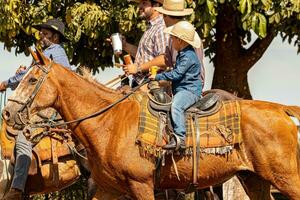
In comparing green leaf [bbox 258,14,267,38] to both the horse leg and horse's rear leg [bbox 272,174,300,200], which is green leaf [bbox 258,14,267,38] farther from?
the horse leg

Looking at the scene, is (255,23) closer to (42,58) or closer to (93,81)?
(93,81)

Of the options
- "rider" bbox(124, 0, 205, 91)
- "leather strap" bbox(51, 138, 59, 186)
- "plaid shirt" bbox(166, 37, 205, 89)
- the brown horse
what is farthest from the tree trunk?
the brown horse

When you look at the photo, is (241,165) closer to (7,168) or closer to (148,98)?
(148,98)

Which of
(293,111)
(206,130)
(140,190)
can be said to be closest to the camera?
(140,190)

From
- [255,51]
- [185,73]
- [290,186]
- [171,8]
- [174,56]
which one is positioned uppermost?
[171,8]

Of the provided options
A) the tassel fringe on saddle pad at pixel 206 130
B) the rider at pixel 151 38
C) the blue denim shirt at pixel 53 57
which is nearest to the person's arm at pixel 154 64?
the rider at pixel 151 38

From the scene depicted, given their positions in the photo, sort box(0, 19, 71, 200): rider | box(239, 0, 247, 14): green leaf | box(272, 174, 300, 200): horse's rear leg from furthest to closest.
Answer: box(239, 0, 247, 14): green leaf < box(0, 19, 71, 200): rider < box(272, 174, 300, 200): horse's rear leg

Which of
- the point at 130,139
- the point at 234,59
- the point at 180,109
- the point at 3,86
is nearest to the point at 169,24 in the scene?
the point at 180,109

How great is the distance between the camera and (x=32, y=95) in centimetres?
897

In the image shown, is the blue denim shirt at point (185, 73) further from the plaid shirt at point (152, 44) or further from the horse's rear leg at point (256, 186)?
the horse's rear leg at point (256, 186)

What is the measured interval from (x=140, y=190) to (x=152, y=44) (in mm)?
2140

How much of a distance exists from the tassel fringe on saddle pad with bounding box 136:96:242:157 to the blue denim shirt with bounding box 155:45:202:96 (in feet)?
1.09

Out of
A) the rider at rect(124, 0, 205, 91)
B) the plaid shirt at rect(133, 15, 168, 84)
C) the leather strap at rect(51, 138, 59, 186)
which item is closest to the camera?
the rider at rect(124, 0, 205, 91)

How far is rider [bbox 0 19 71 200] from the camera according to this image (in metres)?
10.9
